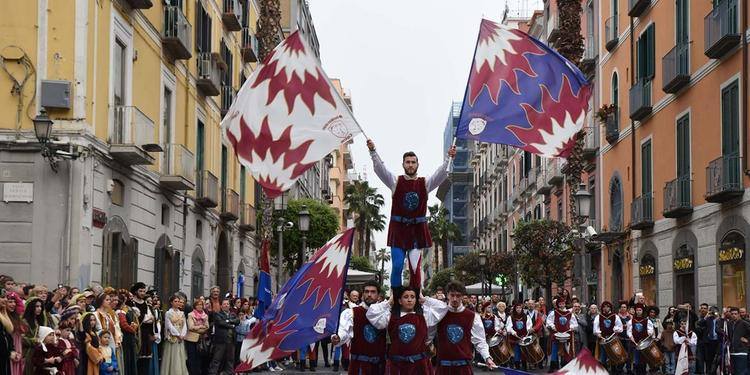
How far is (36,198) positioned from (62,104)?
1914 millimetres

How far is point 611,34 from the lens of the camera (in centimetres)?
4128

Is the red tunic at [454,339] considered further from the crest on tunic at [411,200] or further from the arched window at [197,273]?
the arched window at [197,273]

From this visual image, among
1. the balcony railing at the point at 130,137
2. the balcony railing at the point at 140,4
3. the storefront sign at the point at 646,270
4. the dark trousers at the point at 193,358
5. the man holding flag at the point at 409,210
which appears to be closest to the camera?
the man holding flag at the point at 409,210

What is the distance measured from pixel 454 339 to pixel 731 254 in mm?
15899

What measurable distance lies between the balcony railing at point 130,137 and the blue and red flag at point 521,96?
1266cm

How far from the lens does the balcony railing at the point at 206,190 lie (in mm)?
36500

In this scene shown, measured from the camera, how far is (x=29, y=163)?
23859 mm

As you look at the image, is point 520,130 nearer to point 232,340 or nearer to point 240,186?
point 232,340

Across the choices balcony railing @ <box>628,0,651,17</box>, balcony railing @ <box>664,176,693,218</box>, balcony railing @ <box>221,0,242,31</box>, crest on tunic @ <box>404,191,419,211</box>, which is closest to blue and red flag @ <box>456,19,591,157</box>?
crest on tunic @ <box>404,191,419,211</box>

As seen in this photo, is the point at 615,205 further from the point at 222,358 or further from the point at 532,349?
the point at 222,358

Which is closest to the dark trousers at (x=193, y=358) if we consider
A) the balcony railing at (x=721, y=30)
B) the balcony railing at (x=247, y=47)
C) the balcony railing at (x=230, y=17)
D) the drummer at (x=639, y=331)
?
the drummer at (x=639, y=331)

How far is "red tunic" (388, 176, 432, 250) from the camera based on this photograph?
14352 mm

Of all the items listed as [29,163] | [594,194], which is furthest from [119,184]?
[594,194]

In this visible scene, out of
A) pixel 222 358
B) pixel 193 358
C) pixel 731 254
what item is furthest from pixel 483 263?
pixel 193 358
